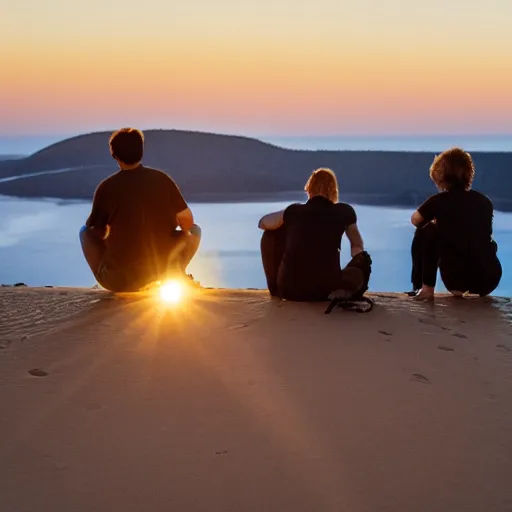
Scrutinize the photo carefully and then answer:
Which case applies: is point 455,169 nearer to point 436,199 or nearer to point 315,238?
point 436,199

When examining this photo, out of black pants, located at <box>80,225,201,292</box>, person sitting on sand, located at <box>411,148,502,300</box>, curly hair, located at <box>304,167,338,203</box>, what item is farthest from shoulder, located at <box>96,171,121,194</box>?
person sitting on sand, located at <box>411,148,502,300</box>

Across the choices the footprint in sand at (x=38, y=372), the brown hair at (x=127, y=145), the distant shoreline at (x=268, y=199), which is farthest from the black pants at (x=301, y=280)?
the distant shoreline at (x=268, y=199)

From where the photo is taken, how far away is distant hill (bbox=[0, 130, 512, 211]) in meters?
18.8

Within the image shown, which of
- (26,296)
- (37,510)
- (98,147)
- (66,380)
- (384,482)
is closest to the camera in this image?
(37,510)

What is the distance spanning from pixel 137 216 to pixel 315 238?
1.09m

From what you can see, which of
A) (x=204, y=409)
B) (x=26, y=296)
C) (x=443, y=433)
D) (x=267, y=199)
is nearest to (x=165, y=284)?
(x=26, y=296)

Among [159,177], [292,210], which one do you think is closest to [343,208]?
[292,210]

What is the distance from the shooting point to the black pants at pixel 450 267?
14.6 feet

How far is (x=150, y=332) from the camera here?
370 centimetres

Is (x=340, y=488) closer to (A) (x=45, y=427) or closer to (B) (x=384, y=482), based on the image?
(B) (x=384, y=482)

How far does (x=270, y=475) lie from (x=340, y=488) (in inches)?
8.5

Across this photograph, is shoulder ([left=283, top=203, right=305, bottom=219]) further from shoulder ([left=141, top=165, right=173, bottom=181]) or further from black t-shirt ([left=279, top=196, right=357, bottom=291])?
shoulder ([left=141, top=165, right=173, bottom=181])

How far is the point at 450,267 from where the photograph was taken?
14.8 ft

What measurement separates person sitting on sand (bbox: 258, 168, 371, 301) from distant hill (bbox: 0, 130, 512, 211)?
557 inches
